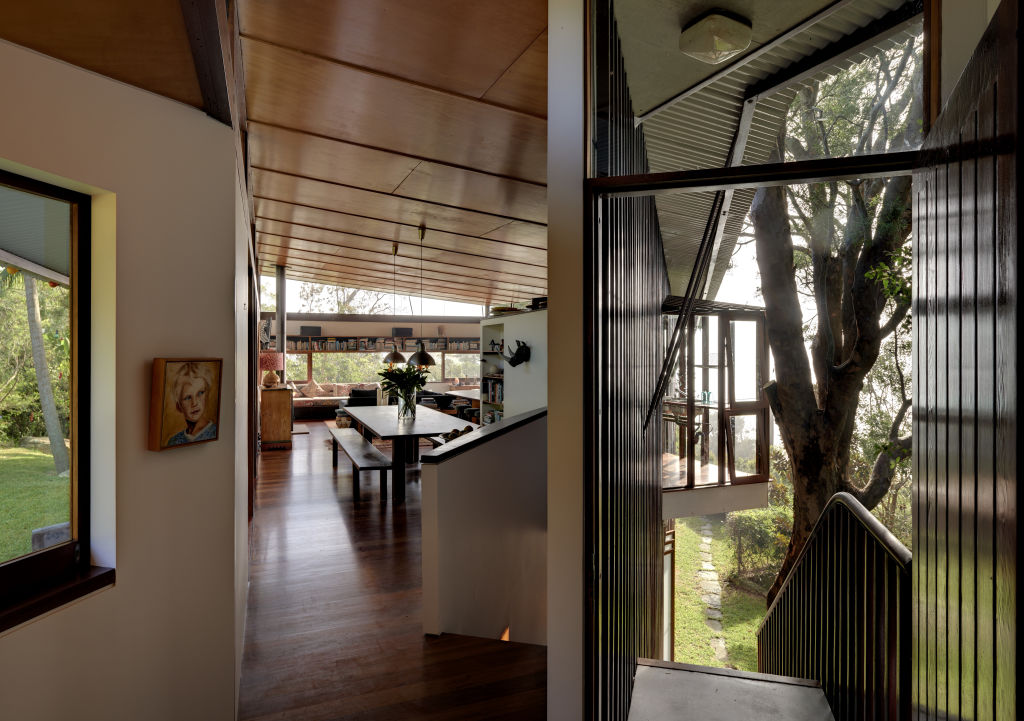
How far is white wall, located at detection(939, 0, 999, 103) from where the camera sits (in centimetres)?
179

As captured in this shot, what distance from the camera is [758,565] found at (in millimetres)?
9953

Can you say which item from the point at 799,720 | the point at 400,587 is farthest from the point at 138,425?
the point at 799,720

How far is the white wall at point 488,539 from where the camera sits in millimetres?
3295

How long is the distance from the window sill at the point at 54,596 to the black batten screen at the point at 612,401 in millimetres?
1637

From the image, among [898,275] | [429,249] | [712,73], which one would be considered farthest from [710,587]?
[712,73]

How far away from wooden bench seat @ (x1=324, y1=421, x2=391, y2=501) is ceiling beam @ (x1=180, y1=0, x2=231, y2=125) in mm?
4331

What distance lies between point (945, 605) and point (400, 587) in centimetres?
322

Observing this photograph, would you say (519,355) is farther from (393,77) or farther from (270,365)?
(393,77)

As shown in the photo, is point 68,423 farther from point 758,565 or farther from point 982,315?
point 758,565

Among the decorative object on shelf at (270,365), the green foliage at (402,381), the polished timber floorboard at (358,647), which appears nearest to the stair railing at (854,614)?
the polished timber floorboard at (358,647)

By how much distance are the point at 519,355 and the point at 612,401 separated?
5.61 m

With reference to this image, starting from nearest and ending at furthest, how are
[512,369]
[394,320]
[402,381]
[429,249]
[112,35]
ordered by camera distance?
[112,35]
[402,381]
[429,249]
[512,369]
[394,320]

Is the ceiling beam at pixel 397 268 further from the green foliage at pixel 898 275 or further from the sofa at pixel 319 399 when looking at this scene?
the green foliage at pixel 898 275

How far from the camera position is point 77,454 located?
6.54 ft
